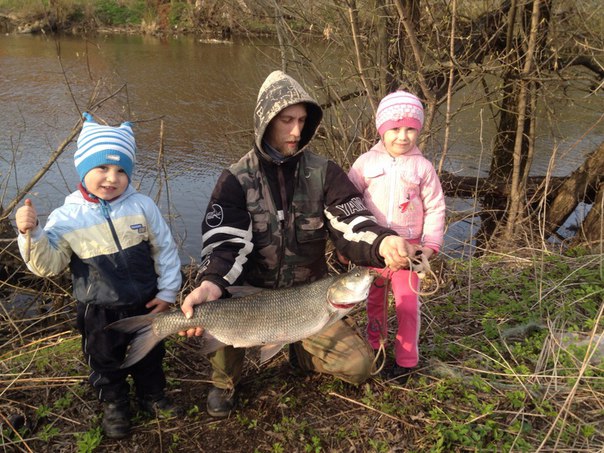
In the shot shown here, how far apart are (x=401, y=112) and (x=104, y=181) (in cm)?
191

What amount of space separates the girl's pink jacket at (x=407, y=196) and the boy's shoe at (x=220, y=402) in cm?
154

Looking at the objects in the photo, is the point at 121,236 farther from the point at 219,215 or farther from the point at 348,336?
the point at 348,336

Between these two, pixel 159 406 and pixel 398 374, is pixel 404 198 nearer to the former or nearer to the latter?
pixel 398 374

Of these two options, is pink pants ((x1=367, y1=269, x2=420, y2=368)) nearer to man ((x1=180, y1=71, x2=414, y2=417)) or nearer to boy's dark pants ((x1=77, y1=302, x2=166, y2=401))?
man ((x1=180, y1=71, x2=414, y2=417))

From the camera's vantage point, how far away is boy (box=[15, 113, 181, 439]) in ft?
9.50

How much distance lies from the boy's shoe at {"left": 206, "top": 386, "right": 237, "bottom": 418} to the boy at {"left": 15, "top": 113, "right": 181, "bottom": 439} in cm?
51

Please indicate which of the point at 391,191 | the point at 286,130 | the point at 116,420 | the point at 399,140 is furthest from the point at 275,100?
the point at 116,420

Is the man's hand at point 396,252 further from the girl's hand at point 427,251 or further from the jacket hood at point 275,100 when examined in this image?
the jacket hood at point 275,100

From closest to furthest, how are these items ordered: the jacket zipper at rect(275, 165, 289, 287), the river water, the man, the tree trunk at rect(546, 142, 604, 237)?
the man
the jacket zipper at rect(275, 165, 289, 287)
the river water
the tree trunk at rect(546, 142, 604, 237)

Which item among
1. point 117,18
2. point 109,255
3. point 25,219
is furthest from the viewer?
point 117,18

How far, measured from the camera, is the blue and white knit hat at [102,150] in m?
2.88

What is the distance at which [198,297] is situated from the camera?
113 inches

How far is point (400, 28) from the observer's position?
21.0 ft

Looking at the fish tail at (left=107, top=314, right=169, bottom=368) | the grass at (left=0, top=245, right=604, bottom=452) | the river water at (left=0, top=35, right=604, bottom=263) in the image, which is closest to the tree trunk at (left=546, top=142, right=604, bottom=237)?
the river water at (left=0, top=35, right=604, bottom=263)
